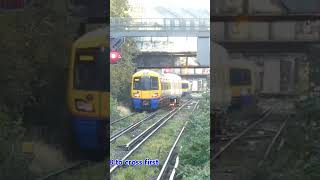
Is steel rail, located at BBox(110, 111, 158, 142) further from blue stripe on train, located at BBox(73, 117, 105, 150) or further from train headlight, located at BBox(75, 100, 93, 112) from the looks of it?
train headlight, located at BBox(75, 100, 93, 112)

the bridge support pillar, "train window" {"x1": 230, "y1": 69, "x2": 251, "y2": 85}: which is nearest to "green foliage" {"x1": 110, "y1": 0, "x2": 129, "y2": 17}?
the bridge support pillar

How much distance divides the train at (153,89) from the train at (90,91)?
12.1 inches

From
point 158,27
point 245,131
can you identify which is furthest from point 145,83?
point 245,131

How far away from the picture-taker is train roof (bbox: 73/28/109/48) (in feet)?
21.1

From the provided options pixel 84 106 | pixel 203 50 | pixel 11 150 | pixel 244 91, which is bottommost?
pixel 11 150

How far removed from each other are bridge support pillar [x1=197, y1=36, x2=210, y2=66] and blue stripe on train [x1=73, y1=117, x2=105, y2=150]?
99 cm

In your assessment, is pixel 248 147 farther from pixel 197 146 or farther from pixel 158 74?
pixel 158 74

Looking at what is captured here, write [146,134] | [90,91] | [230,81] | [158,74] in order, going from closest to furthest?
[146,134], [158,74], [230,81], [90,91]

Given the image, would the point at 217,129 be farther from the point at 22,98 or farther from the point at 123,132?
the point at 22,98

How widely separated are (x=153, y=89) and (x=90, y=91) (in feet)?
1.89

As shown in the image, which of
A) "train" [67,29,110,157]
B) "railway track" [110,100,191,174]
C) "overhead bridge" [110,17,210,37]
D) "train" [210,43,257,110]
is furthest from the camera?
"train" [67,29,110,157]

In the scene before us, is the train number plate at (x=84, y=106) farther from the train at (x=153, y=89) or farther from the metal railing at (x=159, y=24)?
the metal railing at (x=159, y=24)

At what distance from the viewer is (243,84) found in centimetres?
655

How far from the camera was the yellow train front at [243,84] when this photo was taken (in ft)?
21.4
